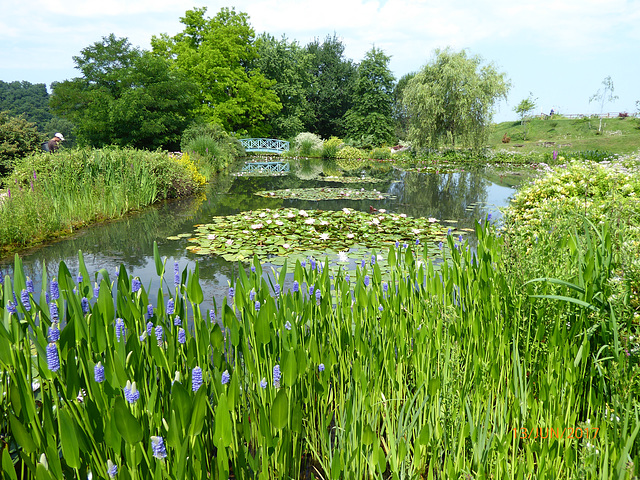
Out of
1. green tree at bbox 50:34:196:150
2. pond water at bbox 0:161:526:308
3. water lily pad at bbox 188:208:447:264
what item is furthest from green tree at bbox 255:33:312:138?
water lily pad at bbox 188:208:447:264

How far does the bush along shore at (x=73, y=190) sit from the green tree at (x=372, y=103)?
33913 mm

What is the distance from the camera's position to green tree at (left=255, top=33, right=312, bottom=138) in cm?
3766

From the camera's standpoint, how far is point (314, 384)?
181cm

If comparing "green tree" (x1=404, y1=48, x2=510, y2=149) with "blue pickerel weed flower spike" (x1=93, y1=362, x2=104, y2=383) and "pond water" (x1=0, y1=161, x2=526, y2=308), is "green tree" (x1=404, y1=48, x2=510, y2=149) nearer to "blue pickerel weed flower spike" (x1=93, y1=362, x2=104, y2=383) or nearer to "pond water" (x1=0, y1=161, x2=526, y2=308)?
"pond water" (x1=0, y1=161, x2=526, y2=308)

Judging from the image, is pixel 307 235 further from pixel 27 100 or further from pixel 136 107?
pixel 27 100

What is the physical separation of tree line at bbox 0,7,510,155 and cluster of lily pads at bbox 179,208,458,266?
47.4 ft

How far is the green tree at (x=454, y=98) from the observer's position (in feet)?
83.1

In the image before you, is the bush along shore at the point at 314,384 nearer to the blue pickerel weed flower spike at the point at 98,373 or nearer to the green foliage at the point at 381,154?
the blue pickerel weed flower spike at the point at 98,373

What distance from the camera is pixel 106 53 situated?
2462 cm

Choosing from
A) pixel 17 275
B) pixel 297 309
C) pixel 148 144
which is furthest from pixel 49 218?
pixel 148 144

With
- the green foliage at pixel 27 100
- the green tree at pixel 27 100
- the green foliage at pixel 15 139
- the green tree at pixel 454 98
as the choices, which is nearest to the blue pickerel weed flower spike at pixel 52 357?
the green foliage at pixel 15 139

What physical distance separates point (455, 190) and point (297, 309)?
41.4 feet

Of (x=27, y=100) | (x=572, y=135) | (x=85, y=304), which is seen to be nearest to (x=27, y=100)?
(x=27, y=100)

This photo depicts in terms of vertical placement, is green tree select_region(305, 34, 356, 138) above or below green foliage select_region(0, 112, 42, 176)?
above
